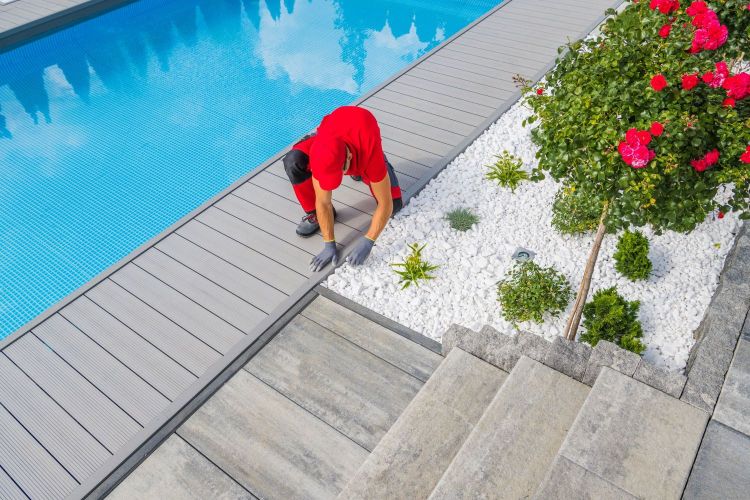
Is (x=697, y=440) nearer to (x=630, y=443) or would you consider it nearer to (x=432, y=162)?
(x=630, y=443)

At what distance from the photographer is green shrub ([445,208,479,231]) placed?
13.5ft

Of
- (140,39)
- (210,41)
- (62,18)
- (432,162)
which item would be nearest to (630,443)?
(432,162)

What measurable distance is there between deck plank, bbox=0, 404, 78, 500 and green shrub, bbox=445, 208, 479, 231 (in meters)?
3.08

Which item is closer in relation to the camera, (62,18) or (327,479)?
(327,479)

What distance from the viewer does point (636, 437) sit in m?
2.21

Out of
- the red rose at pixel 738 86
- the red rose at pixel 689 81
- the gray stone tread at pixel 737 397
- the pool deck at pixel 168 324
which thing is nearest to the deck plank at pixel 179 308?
the pool deck at pixel 168 324

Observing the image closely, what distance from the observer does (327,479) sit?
271 cm

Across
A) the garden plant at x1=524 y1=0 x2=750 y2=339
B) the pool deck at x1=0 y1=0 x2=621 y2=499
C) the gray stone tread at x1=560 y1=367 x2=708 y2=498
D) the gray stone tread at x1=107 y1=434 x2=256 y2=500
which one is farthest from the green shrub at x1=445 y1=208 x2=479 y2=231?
the gray stone tread at x1=107 y1=434 x2=256 y2=500

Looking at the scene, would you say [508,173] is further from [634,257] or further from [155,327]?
[155,327]

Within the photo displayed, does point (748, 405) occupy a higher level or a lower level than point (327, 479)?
higher

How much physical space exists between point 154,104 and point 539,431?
636 cm

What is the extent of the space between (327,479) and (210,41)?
7.53 meters

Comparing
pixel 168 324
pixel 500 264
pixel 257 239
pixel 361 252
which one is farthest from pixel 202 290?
pixel 500 264

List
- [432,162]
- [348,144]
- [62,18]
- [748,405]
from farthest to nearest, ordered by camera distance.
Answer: [62,18], [432,162], [348,144], [748,405]
